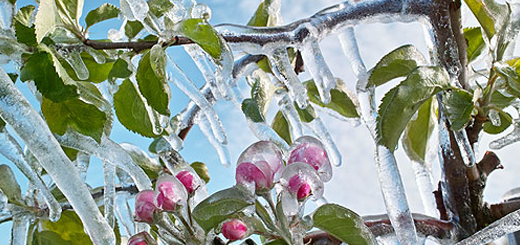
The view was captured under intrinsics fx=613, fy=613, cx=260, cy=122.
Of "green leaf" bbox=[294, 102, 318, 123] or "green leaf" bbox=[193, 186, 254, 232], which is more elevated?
"green leaf" bbox=[294, 102, 318, 123]

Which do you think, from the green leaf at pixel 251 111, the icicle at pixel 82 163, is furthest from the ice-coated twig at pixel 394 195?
the icicle at pixel 82 163

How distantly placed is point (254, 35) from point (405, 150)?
0.28 metres

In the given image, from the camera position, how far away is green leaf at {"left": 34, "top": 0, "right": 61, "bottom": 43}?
0.54 metres

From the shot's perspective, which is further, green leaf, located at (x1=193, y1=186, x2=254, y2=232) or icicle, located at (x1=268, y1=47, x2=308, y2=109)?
icicle, located at (x1=268, y1=47, x2=308, y2=109)

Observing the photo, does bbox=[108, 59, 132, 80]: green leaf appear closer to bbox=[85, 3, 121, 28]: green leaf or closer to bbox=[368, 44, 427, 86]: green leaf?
bbox=[85, 3, 121, 28]: green leaf

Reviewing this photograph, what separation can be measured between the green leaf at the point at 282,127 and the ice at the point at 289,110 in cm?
4

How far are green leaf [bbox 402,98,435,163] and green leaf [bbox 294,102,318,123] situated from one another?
0.14 m

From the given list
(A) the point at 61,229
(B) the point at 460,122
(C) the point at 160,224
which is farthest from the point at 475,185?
(A) the point at 61,229

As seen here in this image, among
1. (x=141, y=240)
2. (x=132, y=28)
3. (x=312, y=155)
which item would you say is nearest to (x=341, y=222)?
(x=312, y=155)

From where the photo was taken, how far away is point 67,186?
61 centimetres

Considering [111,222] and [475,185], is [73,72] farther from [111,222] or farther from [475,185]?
[475,185]

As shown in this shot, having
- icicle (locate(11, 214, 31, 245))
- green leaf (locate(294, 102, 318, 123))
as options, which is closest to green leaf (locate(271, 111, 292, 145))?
green leaf (locate(294, 102, 318, 123))

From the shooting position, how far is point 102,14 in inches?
28.0

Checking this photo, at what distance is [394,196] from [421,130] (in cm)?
24
